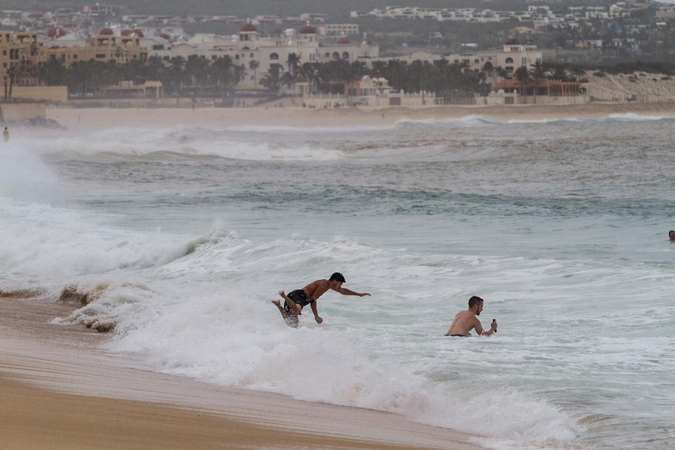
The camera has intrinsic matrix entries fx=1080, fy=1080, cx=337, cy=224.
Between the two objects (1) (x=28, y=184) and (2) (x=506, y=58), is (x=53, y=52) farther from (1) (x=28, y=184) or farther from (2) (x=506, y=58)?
(1) (x=28, y=184)

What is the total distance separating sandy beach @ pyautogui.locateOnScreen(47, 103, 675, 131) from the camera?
336 ft

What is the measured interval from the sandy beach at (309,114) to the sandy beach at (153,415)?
86313mm

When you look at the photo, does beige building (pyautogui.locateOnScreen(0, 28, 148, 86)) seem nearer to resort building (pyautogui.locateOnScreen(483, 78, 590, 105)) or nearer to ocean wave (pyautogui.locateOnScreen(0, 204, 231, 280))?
resort building (pyautogui.locateOnScreen(483, 78, 590, 105))

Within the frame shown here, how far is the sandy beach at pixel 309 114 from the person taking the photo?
103 meters

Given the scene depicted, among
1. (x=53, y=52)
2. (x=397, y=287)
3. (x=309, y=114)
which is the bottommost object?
(x=309, y=114)

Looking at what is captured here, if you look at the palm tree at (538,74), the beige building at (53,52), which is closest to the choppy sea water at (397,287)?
the palm tree at (538,74)

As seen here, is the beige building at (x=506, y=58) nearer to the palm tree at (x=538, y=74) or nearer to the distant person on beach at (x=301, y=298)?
the palm tree at (x=538, y=74)

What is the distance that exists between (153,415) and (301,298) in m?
3.80

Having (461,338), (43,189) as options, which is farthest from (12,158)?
(461,338)

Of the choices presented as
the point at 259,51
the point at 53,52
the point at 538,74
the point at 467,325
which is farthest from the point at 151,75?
the point at 467,325

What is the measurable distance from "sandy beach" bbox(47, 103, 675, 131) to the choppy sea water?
69.0 metres

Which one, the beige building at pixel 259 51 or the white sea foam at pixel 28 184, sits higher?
the beige building at pixel 259 51

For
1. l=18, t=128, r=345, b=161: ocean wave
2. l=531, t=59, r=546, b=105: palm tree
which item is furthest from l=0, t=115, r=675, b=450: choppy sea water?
l=531, t=59, r=546, b=105: palm tree

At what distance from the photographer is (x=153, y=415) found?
6219 mm
